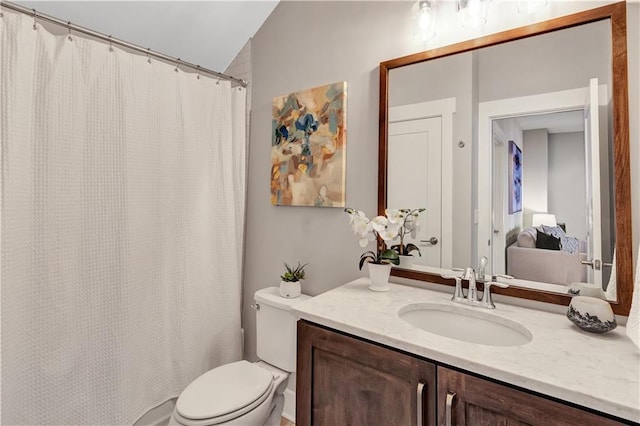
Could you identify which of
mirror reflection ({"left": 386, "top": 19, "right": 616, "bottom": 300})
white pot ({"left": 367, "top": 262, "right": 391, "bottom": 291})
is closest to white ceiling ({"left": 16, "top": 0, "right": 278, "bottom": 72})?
mirror reflection ({"left": 386, "top": 19, "right": 616, "bottom": 300})

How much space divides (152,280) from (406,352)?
4.44 ft

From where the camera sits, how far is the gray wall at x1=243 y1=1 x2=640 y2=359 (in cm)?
150

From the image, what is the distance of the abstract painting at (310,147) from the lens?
1.65 m

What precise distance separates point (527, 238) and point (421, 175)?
1.56ft

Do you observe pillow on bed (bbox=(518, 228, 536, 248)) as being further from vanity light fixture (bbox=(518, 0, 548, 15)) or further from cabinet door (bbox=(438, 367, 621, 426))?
vanity light fixture (bbox=(518, 0, 548, 15))

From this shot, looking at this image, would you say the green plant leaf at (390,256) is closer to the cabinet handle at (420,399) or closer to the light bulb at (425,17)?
the cabinet handle at (420,399)

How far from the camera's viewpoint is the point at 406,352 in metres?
0.87

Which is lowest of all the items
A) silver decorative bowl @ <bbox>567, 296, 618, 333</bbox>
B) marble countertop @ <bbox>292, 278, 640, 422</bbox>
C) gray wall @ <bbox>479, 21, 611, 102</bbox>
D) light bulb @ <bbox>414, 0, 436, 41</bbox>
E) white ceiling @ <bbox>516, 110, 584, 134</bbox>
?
marble countertop @ <bbox>292, 278, 640, 422</bbox>

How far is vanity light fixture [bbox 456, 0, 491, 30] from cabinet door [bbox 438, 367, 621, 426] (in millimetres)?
1274

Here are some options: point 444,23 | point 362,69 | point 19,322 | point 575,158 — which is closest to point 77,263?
point 19,322

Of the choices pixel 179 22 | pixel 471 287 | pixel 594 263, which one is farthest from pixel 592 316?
pixel 179 22

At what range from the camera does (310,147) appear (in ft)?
5.79

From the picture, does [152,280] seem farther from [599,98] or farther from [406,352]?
[599,98]

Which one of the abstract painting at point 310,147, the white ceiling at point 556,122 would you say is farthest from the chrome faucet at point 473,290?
the abstract painting at point 310,147
